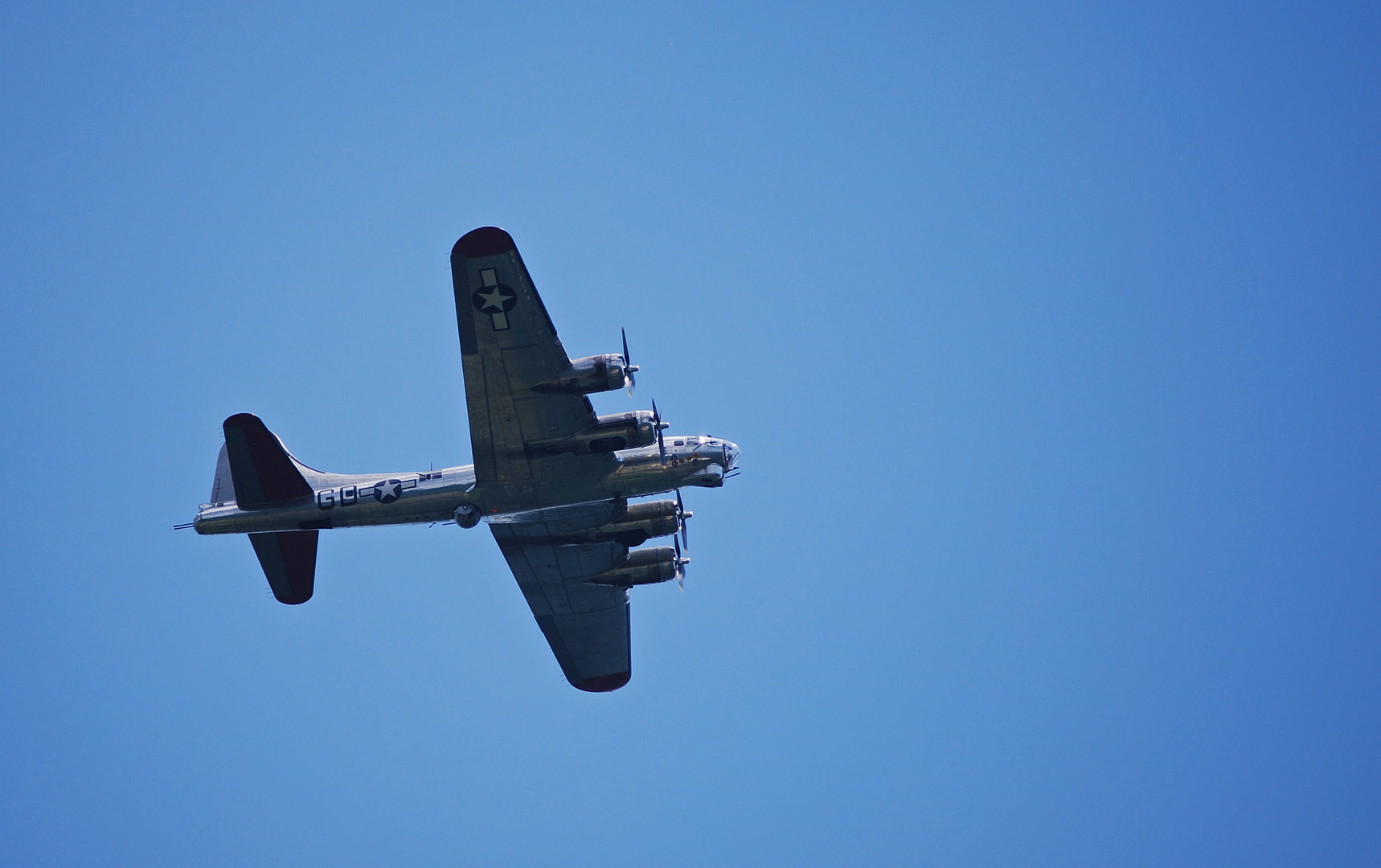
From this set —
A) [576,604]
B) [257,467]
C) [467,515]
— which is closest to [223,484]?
[257,467]

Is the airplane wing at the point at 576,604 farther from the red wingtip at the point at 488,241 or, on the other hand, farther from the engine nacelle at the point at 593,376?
the red wingtip at the point at 488,241

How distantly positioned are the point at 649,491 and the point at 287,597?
33.7ft

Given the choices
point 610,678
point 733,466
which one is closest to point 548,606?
point 610,678

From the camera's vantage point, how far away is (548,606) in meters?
32.3

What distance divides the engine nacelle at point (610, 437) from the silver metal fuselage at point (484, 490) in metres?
0.31

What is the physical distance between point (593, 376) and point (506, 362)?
2.02m

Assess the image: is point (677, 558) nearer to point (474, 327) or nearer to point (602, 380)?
point (602, 380)

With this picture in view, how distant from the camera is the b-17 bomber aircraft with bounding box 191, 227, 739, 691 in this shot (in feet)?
82.4

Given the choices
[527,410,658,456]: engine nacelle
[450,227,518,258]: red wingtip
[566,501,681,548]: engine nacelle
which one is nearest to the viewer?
[450,227,518,258]: red wingtip

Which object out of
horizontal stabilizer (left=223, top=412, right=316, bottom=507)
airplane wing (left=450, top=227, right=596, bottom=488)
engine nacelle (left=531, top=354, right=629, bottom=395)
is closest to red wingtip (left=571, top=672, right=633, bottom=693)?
airplane wing (left=450, top=227, right=596, bottom=488)

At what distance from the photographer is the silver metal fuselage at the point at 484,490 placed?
27.0 metres

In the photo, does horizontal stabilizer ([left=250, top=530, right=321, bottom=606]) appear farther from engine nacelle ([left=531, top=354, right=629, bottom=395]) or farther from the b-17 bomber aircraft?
engine nacelle ([left=531, top=354, right=629, bottom=395])

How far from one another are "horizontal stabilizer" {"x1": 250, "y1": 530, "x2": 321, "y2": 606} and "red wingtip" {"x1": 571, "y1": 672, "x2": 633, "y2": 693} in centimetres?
855

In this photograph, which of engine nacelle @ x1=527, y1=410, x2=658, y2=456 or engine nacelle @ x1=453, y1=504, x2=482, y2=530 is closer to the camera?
engine nacelle @ x1=527, y1=410, x2=658, y2=456
